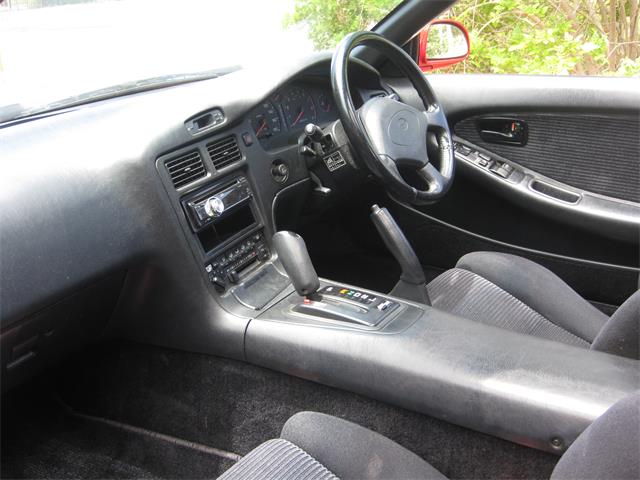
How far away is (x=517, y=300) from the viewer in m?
1.63


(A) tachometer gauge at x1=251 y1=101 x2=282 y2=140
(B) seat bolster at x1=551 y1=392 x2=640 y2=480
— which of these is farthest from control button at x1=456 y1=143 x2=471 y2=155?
(B) seat bolster at x1=551 y1=392 x2=640 y2=480

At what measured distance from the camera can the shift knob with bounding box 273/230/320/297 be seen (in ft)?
4.97

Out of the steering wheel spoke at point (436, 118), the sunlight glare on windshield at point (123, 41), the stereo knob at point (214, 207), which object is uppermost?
the sunlight glare on windshield at point (123, 41)

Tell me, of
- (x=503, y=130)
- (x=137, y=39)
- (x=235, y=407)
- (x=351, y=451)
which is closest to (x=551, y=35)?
(x=503, y=130)

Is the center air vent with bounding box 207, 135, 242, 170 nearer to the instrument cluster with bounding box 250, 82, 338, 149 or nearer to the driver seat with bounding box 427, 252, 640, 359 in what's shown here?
the instrument cluster with bounding box 250, 82, 338, 149

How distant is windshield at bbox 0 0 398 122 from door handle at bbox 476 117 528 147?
49 centimetres

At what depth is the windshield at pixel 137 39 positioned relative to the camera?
1.51m

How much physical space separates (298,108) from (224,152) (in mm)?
368

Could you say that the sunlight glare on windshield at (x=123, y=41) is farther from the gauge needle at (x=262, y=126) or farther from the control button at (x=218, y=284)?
the control button at (x=218, y=284)

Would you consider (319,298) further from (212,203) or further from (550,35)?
(550,35)

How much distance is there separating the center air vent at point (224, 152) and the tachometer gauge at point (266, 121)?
11 centimetres

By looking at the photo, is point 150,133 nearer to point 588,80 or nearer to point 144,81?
point 144,81

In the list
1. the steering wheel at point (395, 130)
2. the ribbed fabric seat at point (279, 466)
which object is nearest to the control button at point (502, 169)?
the steering wheel at point (395, 130)

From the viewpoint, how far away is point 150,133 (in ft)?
4.73
